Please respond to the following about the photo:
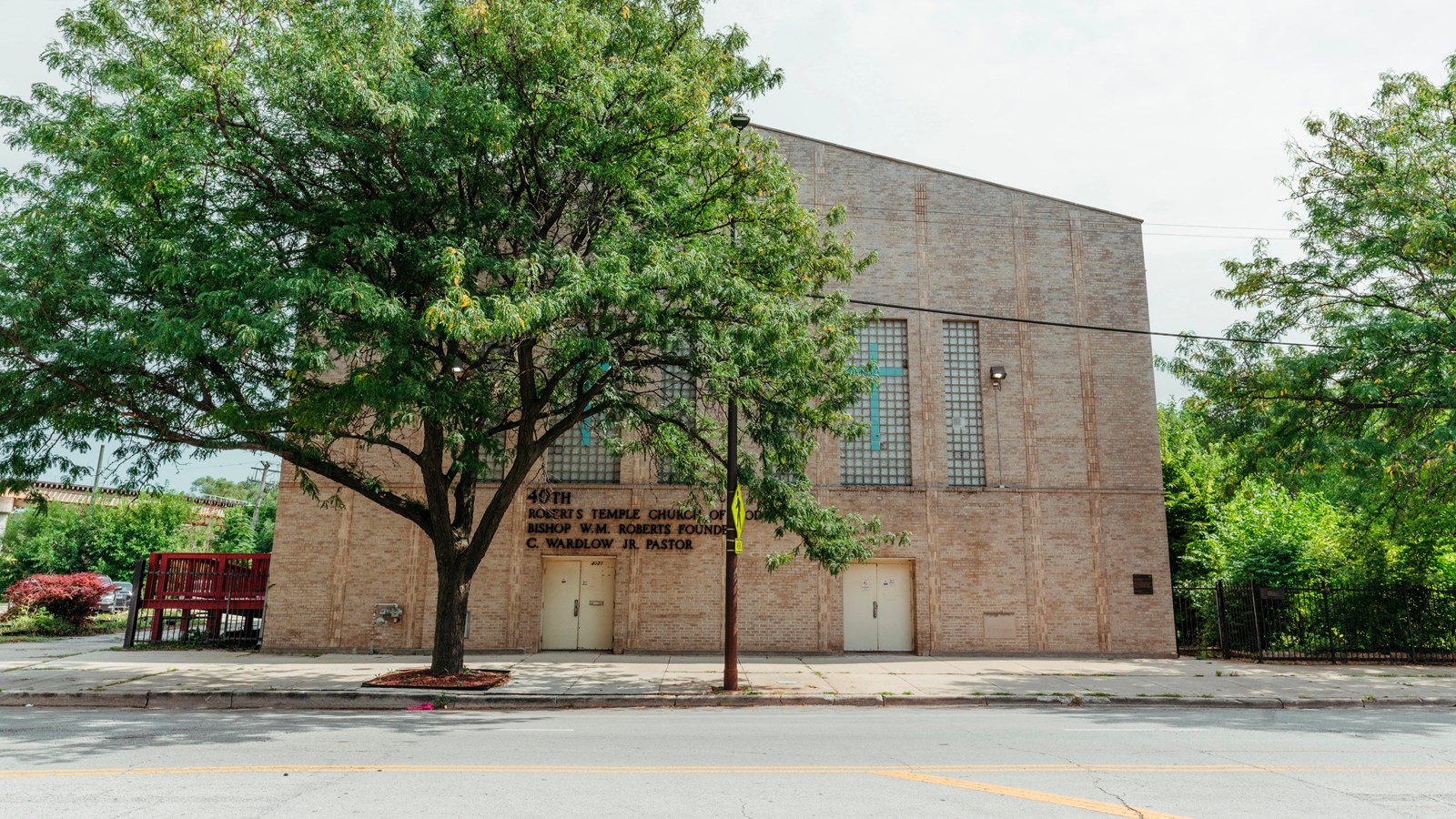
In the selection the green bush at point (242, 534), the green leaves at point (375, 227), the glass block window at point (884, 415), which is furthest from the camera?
the green bush at point (242, 534)

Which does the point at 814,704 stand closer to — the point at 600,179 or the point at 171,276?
the point at 600,179

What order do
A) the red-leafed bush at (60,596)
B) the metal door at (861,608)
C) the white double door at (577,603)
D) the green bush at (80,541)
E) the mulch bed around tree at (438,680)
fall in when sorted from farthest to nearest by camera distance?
1. the green bush at (80,541)
2. the red-leafed bush at (60,596)
3. the metal door at (861,608)
4. the white double door at (577,603)
5. the mulch bed around tree at (438,680)

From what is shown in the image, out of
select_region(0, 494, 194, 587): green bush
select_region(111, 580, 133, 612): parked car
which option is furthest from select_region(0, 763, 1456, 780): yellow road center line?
select_region(0, 494, 194, 587): green bush

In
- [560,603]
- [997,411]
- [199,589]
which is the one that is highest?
[997,411]

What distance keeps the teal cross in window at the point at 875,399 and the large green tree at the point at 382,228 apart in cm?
629

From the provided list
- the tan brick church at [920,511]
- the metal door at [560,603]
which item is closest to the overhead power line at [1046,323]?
the tan brick church at [920,511]

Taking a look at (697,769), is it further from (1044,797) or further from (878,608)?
(878,608)

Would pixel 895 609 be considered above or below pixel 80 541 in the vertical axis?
below

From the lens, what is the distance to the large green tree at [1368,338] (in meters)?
15.4

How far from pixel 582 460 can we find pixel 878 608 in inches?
297

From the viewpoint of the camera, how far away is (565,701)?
508 inches

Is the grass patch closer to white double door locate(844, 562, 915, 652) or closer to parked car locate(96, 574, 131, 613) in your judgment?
parked car locate(96, 574, 131, 613)

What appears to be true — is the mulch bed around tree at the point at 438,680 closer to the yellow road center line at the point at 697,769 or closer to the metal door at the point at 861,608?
the yellow road center line at the point at 697,769

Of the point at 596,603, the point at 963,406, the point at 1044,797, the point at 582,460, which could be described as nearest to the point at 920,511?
the point at 963,406
